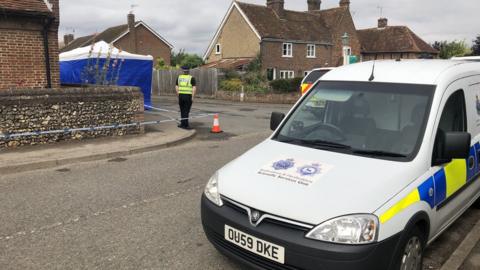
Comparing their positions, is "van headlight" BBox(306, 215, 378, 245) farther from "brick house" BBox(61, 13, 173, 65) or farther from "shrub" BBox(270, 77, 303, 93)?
"brick house" BBox(61, 13, 173, 65)

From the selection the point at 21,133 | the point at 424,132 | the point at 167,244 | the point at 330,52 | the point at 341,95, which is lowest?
the point at 167,244

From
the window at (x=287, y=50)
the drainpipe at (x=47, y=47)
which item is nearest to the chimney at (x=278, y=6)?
the window at (x=287, y=50)

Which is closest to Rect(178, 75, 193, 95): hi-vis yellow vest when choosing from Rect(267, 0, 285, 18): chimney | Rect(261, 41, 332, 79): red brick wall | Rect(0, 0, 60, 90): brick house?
Rect(0, 0, 60, 90): brick house

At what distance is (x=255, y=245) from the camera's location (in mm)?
→ 2938

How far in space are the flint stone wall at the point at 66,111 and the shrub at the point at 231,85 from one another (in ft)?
59.0

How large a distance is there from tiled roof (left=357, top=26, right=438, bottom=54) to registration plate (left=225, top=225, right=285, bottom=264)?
4523 cm

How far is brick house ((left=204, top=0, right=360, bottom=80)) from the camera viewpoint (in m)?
35.3

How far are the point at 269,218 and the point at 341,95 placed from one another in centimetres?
178

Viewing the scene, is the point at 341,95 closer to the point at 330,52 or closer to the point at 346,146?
the point at 346,146

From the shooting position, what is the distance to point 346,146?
140 inches

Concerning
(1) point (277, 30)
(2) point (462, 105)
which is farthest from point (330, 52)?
(2) point (462, 105)

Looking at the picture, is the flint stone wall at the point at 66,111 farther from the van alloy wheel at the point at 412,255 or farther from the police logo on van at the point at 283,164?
the van alloy wheel at the point at 412,255

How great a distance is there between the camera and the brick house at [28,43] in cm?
1096

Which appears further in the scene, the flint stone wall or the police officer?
the police officer
